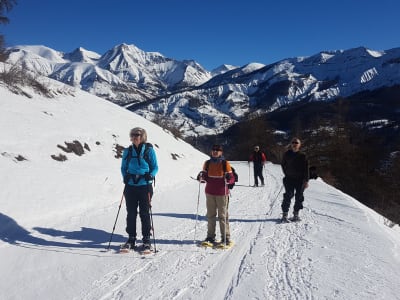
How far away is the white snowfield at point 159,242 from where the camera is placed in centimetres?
465

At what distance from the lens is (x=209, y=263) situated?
18.3ft

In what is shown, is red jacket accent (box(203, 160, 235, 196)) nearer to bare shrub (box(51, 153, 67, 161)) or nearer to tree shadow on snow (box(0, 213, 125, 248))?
tree shadow on snow (box(0, 213, 125, 248))

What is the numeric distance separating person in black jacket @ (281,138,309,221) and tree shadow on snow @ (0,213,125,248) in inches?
168

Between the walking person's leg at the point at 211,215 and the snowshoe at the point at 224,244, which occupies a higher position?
the walking person's leg at the point at 211,215

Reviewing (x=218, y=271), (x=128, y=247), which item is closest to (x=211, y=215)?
(x=218, y=271)

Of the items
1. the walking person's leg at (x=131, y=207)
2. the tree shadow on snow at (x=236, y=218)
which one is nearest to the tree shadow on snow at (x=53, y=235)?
the walking person's leg at (x=131, y=207)

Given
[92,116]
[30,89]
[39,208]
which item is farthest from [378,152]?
[39,208]

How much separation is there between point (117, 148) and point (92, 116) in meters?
3.67

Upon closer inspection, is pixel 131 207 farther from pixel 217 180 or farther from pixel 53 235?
pixel 53 235

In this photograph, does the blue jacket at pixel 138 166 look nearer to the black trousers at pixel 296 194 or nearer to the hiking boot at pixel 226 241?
the hiking boot at pixel 226 241

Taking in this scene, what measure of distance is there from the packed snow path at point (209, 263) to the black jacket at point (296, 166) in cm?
118

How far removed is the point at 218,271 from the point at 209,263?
1.17ft

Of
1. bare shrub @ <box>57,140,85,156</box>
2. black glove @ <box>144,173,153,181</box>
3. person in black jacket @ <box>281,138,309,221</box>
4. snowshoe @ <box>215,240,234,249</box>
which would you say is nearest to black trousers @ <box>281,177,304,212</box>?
person in black jacket @ <box>281,138,309,221</box>

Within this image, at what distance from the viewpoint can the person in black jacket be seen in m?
8.21
